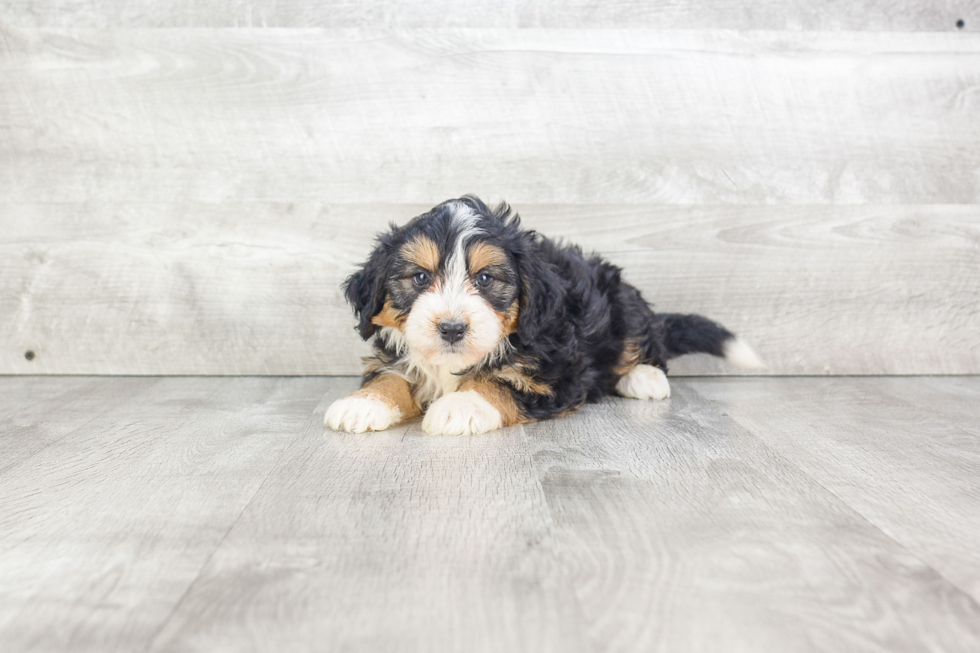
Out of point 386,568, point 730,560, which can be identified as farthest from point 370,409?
point 730,560

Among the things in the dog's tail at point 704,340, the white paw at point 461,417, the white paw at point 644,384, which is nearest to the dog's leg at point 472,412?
the white paw at point 461,417

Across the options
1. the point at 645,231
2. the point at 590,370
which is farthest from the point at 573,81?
the point at 590,370

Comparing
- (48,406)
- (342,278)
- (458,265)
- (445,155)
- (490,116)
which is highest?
(490,116)

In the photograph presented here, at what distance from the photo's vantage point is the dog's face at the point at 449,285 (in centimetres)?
243

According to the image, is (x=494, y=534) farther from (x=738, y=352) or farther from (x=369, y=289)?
(x=738, y=352)

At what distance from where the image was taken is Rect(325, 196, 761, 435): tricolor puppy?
248 centimetres

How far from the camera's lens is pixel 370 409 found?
8.36 ft

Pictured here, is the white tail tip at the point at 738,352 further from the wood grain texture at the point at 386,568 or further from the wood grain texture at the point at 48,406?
the wood grain texture at the point at 48,406

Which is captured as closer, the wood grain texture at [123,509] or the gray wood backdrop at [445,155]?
the wood grain texture at [123,509]

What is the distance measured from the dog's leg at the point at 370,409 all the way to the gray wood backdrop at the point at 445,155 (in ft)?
3.23

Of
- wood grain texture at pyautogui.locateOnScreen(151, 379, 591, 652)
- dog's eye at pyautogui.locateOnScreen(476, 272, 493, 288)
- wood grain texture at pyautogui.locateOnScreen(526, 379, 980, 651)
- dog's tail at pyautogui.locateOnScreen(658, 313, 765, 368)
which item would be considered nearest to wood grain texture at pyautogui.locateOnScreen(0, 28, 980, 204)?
dog's tail at pyautogui.locateOnScreen(658, 313, 765, 368)

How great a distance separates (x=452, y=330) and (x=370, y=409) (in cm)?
38

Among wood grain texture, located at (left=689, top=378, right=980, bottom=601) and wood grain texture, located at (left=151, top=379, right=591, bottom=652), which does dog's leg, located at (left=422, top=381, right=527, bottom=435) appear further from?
wood grain texture, located at (left=689, top=378, right=980, bottom=601)

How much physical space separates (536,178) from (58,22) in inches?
82.2
